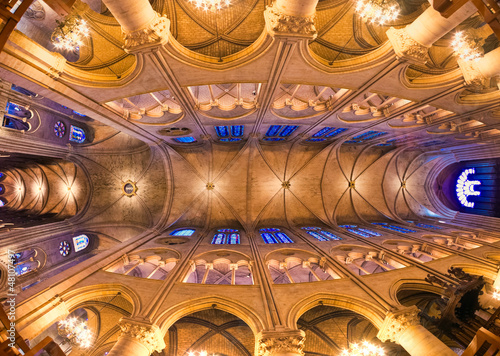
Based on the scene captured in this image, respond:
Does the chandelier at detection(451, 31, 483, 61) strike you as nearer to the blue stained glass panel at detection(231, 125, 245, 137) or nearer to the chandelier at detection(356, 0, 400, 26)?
the chandelier at detection(356, 0, 400, 26)

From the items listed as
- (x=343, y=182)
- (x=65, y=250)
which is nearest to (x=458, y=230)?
(x=343, y=182)

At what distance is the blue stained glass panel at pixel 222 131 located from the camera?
44.4 feet

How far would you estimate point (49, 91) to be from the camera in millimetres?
6895

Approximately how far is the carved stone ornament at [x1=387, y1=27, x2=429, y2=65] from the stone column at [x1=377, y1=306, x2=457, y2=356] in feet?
23.9

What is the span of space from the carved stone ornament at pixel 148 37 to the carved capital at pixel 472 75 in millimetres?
9268

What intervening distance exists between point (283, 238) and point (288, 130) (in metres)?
6.49

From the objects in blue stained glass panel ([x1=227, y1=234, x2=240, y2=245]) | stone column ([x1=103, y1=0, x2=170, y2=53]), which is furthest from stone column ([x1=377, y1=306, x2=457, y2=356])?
stone column ([x1=103, y1=0, x2=170, y2=53])

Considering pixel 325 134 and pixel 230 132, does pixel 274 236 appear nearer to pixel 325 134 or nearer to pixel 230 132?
pixel 230 132

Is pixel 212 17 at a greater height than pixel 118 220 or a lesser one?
greater

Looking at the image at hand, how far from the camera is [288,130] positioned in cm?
1412

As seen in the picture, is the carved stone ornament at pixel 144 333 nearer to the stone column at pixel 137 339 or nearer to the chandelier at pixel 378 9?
the stone column at pixel 137 339

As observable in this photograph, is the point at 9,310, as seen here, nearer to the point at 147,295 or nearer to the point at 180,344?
the point at 147,295

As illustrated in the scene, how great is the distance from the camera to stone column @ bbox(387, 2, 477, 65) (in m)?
6.01

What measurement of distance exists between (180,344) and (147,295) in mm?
3489
